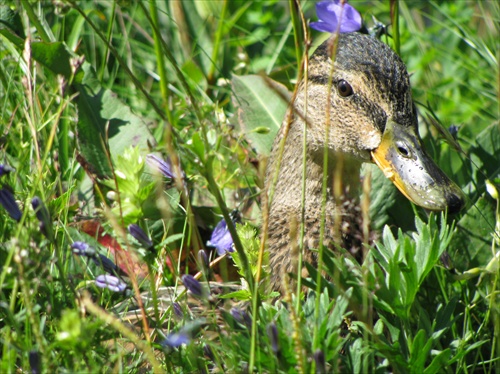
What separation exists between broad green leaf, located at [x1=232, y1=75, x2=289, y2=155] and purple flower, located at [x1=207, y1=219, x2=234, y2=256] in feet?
2.09

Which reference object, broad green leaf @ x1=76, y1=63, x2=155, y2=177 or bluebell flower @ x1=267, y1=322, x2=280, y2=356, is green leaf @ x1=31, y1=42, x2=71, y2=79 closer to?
broad green leaf @ x1=76, y1=63, x2=155, y2=177

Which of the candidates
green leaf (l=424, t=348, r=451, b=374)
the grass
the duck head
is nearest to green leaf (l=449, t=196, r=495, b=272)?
the grass

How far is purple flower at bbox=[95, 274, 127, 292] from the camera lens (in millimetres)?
1803

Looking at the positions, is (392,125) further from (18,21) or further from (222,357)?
(18,21)

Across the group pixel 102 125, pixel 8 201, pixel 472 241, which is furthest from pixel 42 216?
pixel 472 241

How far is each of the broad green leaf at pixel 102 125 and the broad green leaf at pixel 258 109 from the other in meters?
0.41

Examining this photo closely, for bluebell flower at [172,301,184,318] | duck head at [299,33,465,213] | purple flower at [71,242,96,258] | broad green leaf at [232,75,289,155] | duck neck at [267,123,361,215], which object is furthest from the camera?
broad green leaf at [232,75,289,155]

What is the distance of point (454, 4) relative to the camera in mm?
4277

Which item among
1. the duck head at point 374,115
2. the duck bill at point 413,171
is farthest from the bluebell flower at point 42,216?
the duck bill at point 413,171

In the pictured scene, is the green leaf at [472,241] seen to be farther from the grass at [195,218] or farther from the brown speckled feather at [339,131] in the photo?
the brown speckled feather at [339,131]

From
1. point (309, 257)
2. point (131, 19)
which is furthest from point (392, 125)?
point (131, 19)

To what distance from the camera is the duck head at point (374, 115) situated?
223cm

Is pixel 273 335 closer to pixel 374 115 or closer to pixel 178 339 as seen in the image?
pixel 178 339

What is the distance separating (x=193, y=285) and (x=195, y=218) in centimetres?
113
